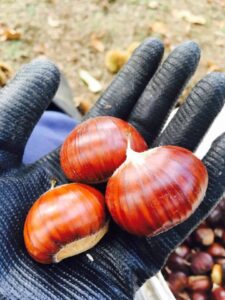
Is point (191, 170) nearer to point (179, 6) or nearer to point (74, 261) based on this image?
point (74, 261)

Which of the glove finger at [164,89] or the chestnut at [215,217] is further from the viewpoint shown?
the chestnut at [215,217]

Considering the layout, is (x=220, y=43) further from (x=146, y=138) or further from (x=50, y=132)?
(x=146, y=138)

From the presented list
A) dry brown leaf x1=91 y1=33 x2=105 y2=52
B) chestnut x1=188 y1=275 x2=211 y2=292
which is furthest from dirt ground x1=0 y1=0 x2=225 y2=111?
chestnut x1=188 y1=275 x2=211 y2=292

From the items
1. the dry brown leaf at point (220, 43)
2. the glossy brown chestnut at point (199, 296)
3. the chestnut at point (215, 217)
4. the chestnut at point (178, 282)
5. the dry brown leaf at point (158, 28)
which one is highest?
the dry brown leaf at point (220, 43)

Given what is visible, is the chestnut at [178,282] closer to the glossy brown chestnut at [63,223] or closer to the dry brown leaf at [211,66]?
the glossy brown chestnut at [63,223]

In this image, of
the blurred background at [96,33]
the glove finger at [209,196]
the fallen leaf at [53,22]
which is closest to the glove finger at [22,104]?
the glove finger at [209,196]

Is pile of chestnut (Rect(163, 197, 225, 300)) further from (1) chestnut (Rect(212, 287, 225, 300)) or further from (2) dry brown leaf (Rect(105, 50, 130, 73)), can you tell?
(2) dry brown leaf (Rect(105, 50, 130, 73))

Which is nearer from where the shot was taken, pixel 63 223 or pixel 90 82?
pixel 63 223

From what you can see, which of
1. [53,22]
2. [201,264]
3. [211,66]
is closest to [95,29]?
[53,22]
